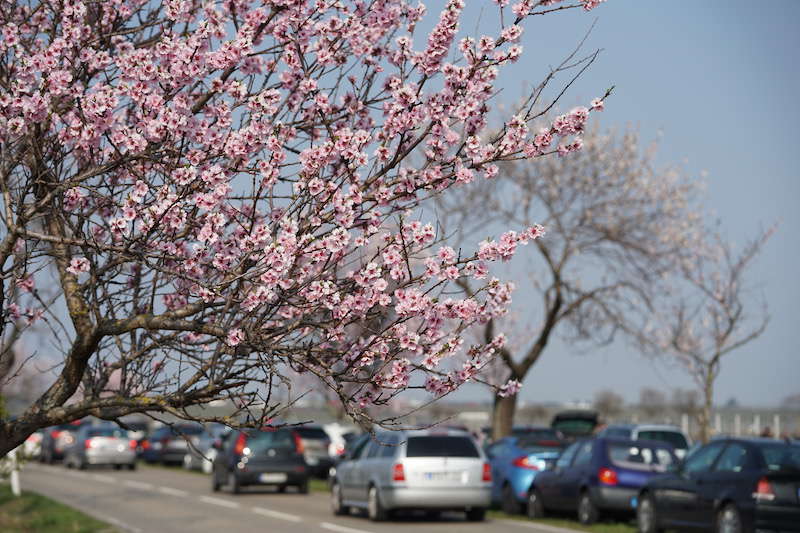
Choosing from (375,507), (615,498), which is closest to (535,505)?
(615,498)

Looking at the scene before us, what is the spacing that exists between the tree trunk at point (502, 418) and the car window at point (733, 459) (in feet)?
59.2

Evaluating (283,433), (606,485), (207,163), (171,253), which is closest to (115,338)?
(171,253)

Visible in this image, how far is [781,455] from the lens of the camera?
15828 mm

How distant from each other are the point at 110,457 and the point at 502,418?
1532 cm

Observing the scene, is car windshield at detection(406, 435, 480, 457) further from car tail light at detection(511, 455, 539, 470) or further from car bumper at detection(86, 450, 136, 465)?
car bumper at detection(86, 450, 136, 465)

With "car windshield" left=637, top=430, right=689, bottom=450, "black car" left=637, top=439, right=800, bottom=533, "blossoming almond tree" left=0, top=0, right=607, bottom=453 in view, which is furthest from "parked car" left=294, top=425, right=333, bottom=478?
"blossoming almond tree" left=0, top=0, right=607, bottom=453

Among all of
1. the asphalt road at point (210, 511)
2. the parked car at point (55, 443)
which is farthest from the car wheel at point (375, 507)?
the parked car at point (55, 443)

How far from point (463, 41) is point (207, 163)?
5.01 feet

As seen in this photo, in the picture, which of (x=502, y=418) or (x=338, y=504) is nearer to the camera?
(x=338, y=504)

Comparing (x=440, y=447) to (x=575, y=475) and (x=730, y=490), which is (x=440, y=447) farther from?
(x=730, y=490)

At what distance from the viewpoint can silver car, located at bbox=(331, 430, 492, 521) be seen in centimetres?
2112

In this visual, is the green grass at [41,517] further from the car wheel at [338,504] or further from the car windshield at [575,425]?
the car windshield at [575,425]

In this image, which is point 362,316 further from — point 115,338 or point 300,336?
point 115,338

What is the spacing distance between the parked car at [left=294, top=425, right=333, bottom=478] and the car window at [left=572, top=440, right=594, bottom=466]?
1654 centimetres
